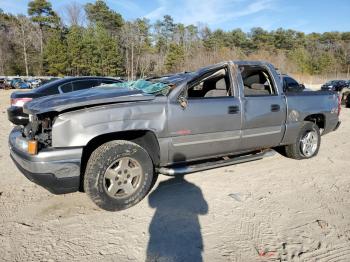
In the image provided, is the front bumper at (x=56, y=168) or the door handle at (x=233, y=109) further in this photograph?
the door handle at (x=233, y=109)

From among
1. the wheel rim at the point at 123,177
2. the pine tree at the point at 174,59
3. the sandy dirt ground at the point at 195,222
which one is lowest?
the sandy dirt ground at the point at 195,222

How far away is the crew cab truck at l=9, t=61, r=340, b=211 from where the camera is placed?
3.52m

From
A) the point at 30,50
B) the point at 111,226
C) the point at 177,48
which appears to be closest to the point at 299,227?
the point at 111,226

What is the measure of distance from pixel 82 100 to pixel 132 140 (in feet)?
2.91

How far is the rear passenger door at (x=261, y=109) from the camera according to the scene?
4.83m

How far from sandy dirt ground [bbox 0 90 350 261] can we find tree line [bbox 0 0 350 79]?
4369 centimetres

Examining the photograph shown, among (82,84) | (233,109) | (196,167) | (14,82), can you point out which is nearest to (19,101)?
(82,84)

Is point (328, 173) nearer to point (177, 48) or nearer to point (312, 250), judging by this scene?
point (312, 250)

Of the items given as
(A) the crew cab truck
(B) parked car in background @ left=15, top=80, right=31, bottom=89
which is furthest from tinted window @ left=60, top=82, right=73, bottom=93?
(B) parked car in background @ left=15, top=80, right=31, bottom=89

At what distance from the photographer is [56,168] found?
3451 mm

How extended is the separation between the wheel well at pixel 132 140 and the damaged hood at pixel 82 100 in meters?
0.41

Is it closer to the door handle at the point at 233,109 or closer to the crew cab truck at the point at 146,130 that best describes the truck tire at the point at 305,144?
the crew cab truck at the point at 146,130

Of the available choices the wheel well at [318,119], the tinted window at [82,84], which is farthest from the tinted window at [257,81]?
the tinted window at [82,84]

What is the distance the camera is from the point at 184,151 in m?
4.30
